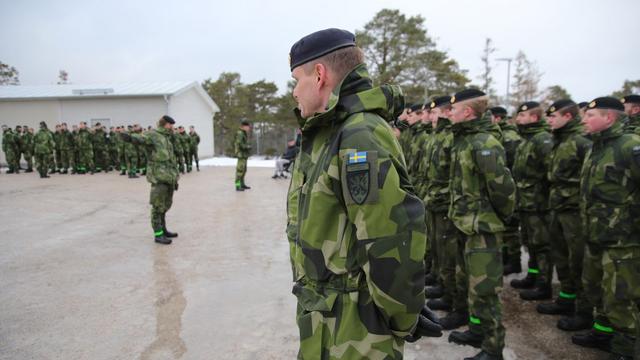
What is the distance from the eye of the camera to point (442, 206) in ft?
13.7

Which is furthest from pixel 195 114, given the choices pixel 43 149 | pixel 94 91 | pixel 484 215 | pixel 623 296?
pixel 623 296

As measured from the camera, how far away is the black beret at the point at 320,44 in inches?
62.3

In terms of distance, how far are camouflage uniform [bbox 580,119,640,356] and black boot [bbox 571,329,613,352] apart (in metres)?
0.05

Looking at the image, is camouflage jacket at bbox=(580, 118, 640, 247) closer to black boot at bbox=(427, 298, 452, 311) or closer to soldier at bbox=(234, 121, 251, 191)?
black boot at bbox=(427, 298, 452, 311)

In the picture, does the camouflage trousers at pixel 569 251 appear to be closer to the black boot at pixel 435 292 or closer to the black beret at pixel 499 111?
the black boot at pixel 435 292

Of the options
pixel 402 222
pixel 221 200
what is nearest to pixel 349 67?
pixel 402 222

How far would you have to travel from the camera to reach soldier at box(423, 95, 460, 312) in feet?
13.1

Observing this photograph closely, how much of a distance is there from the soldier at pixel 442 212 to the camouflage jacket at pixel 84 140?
Result: 17.2 m

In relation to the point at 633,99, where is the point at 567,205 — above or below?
below

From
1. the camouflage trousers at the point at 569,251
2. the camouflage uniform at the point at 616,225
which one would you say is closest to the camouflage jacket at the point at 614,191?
the camouflage uniform at the point at 616,225

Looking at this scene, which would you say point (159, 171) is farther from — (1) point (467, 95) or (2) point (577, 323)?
(2) point (577, 323)

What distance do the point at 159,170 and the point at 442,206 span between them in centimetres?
462

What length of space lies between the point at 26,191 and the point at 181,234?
838cm

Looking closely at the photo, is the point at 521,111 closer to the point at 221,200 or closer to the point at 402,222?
the point at 402,222
